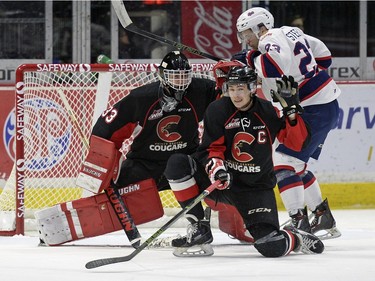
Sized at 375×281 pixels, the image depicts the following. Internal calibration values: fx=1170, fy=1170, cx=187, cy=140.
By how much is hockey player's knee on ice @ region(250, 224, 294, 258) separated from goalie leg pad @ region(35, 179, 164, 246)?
2.15 ft

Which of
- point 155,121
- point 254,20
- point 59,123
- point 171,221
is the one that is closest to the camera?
point 171,221

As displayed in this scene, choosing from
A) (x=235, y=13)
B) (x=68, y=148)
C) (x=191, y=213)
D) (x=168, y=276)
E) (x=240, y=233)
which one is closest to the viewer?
(x=168, y=276)

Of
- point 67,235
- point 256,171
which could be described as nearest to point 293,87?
point 256,171

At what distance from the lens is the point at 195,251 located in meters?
4.51

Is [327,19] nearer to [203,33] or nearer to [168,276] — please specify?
[203,33]

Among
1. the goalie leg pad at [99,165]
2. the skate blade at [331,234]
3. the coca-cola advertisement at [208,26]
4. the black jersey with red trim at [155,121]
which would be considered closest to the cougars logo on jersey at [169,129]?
the black jersey with red trim at [155,121]

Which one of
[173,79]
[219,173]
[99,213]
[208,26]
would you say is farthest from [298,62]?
[208,26]

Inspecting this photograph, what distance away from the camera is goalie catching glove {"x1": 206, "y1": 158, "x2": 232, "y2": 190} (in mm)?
4305

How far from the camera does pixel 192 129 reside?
482 centimetres

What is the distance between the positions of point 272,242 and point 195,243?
34cm

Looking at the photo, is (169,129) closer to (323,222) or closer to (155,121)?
(155,121)

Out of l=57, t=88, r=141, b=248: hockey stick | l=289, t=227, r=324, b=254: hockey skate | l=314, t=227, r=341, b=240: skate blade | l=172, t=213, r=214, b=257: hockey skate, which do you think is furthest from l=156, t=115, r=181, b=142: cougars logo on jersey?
l=314, t=227, r=341, b=240: skate blade

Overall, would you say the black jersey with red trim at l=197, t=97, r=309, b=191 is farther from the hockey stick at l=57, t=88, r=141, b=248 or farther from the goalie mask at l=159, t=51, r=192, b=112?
the hockey stick at l=57, t=88, r=141, b=248

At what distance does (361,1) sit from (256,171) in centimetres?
375
